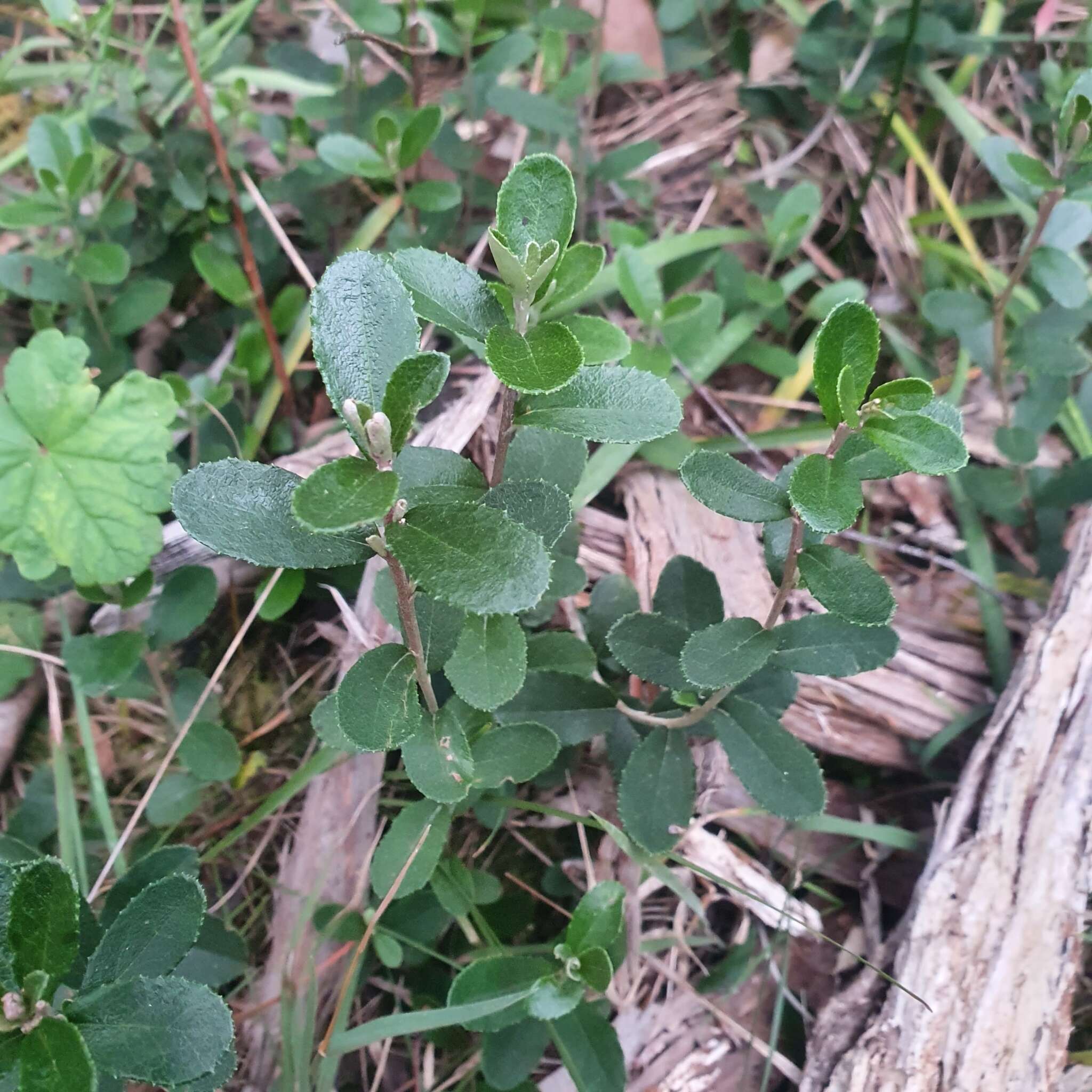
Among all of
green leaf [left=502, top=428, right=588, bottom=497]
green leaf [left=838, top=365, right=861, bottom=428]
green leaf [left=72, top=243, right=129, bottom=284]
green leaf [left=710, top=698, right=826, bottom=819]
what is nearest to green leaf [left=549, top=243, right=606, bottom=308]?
green leaf [left=502, top=428, right=588, bottom=497]

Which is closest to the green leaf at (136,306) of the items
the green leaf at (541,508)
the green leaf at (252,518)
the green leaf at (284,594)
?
the green leaf at (284,594)

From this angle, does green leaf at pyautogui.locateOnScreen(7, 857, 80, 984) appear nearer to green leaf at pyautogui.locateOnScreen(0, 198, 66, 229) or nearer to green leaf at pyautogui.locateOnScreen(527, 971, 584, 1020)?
green leaf at pyautogui.locateOnScreen(527, 971, 584, 1020)

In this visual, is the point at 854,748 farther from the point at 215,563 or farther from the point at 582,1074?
the point at 215,563

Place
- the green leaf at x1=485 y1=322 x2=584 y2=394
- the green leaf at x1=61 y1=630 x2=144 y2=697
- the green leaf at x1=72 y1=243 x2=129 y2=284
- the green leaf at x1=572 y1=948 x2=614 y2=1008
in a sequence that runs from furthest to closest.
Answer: the green leaf at x1=72 y1=243 x2=129 y2=284, the green leaf at x1=61 y1=630 x2=144 y2=697, the green leaf at x1=572 y1=948 x2=614 y2=1008, the green leaf at x1=485 y1=322 x2=584 y2=394

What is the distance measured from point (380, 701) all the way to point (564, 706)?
1.55 ft

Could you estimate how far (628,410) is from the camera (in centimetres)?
103

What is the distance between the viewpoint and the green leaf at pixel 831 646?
1262 millimetres

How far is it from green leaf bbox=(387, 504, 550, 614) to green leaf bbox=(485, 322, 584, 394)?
0.48ft

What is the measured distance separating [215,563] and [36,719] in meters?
0.52

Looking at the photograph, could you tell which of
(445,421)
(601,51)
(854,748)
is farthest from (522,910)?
Answer: (601,51)

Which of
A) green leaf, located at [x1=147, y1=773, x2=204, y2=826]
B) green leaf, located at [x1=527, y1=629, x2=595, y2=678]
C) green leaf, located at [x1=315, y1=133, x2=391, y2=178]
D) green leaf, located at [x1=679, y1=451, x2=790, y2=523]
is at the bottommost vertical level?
green leaf, located at [x1=147, y1=773, x2=204, y2=826]

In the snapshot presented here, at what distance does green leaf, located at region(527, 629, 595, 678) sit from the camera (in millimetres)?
1437

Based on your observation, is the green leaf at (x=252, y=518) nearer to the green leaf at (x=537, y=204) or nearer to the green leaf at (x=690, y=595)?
the green leaf at (x=537, y=204)

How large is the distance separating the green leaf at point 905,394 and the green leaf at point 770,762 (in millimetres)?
577
